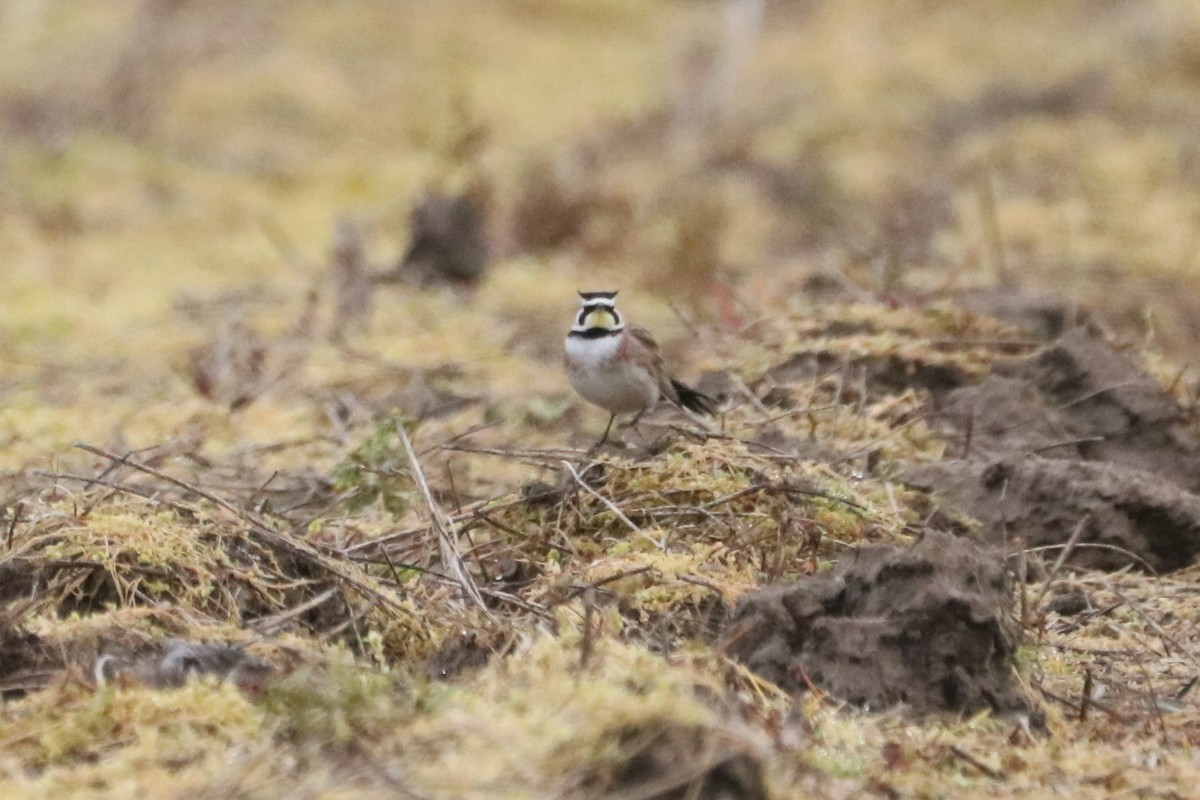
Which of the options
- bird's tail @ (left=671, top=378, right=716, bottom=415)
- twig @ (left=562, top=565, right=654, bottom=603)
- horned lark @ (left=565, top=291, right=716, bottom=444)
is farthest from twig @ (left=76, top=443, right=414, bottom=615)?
bird's tail @ (left=671, top=378, right=716, bottom=415)

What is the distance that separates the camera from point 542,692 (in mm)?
3158

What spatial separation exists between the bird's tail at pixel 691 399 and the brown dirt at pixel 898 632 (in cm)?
175

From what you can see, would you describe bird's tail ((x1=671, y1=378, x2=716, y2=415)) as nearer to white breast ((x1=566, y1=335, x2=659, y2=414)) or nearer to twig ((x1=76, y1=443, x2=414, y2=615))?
white breast ((x1=566, y1=335, x2=659, y2=414))

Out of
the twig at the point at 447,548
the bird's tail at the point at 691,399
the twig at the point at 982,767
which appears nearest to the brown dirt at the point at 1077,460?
the bird's tail at the point at 691,399

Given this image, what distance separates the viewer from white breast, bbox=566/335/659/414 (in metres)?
5.21

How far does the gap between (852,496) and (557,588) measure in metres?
1.03

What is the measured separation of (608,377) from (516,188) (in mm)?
6873

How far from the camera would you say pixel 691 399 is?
5523 millimetres

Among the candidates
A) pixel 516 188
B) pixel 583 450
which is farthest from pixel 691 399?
pixel 516 188

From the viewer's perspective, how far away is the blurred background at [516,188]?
749cm

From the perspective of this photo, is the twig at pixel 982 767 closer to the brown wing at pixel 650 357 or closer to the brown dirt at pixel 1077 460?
the brown dirt at pixel 1077 460

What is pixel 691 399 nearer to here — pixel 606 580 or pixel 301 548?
pixel 606 580

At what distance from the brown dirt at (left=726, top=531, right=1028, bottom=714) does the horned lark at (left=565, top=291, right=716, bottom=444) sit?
152 cm

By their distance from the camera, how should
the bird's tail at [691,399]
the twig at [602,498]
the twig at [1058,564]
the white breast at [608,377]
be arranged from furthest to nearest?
the bird's tail at [691,399]
the white breast at [608,377]
the twig at [602,498]
the twig at [1058,564]
